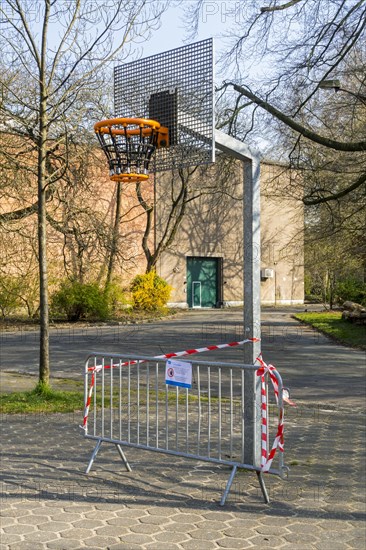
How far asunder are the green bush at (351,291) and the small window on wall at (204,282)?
8.59m

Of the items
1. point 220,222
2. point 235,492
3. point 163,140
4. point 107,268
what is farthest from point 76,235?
point 220,222

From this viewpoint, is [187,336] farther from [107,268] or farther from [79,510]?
[79,510]

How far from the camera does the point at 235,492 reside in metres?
6.39

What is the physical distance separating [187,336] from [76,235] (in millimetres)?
10691

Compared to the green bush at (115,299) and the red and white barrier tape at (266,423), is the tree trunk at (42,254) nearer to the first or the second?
the red and white barrier tape at (266,423)

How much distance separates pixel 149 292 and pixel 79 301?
6.19 meters

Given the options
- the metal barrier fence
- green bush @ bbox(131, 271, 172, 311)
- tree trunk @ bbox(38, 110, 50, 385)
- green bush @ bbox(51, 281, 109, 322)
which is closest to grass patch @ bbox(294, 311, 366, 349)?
green bush @ bbox(131, 271, 172, 311)

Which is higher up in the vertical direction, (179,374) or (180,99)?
(180,99)

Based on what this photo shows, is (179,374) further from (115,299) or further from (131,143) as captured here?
(115,299)

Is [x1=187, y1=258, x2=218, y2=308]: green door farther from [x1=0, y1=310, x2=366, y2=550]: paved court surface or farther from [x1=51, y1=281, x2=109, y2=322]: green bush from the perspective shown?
[x1=0, y1=310, x2=366, y2=550]: paved court surface

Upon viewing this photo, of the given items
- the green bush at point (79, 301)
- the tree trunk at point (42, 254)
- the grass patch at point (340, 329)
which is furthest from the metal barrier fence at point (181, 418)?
the green bush at point (79, 301)

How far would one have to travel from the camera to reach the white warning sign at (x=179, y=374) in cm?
674

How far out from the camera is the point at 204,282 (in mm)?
45312

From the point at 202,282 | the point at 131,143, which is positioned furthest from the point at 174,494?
the point at 202,282
